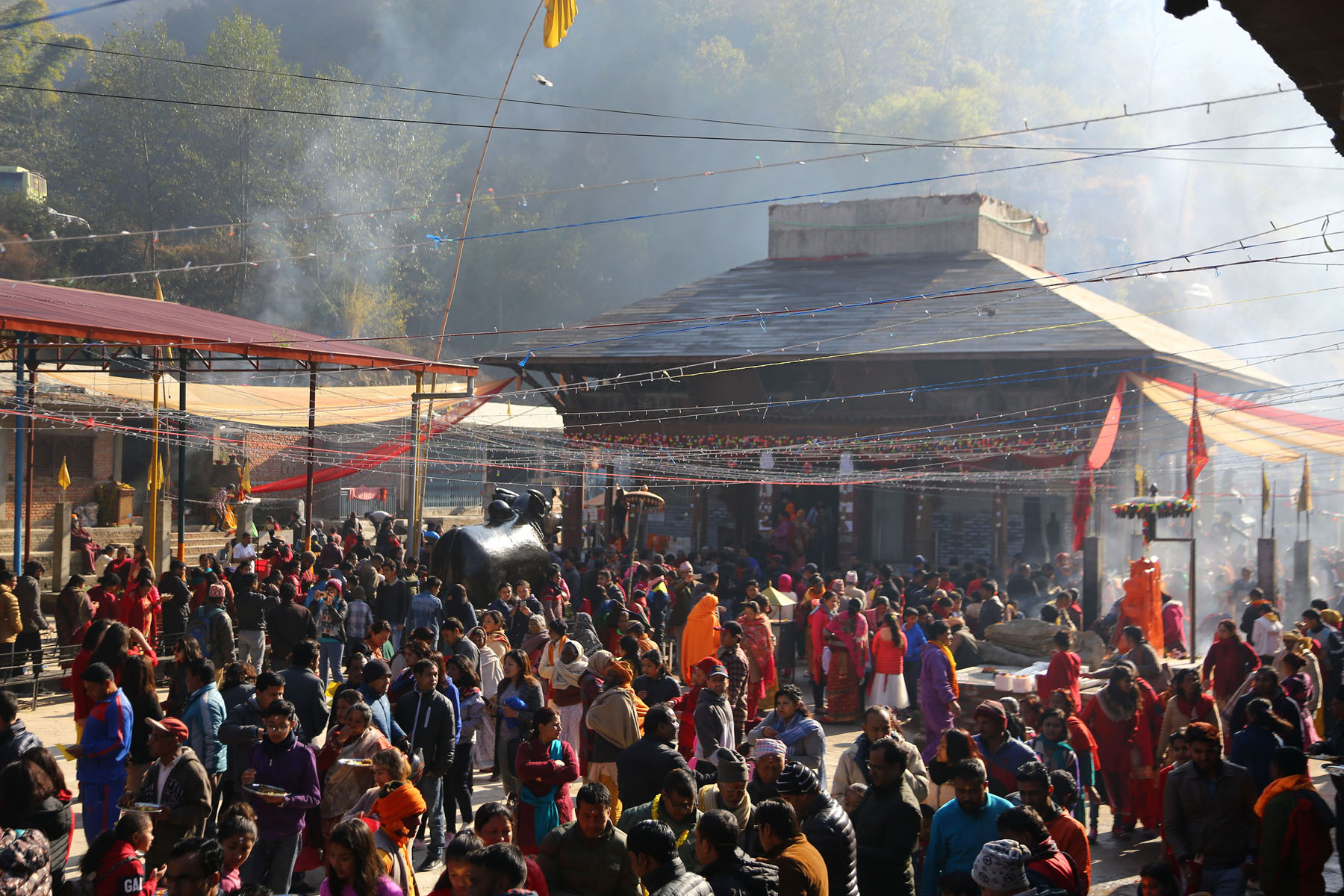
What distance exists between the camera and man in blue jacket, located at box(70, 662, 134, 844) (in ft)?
21.5

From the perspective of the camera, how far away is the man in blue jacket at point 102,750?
6.55 meters

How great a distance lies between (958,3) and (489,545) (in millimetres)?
82216

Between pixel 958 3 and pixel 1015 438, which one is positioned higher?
pixel 958 3

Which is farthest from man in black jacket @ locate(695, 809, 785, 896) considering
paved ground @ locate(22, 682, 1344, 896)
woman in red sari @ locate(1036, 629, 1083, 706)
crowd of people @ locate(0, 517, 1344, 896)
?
woman in red sari @ locate(1036, 629, 1083, 706)

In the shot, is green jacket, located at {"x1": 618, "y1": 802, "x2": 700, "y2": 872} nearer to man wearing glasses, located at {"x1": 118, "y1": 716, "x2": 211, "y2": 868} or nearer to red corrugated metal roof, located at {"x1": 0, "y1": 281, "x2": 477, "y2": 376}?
man wearing glasses, located at {"x1": 118, "y1": 716, "x2": 211, "y2": 868}

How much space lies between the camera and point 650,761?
6137 millimetres

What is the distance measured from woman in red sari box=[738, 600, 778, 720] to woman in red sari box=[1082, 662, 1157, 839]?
10.8ft

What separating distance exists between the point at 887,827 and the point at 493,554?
9764mm

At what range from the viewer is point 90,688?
654 cm

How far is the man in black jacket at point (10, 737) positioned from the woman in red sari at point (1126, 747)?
6.67m

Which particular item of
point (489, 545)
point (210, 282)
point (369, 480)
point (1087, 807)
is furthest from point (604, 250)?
point (1087, 807)

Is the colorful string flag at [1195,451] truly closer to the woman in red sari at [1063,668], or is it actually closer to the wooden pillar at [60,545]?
the woman in red sari at [1063,668]

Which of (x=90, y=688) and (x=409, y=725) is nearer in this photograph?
(x=90, y=688)

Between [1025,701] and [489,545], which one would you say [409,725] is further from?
[489,545]
